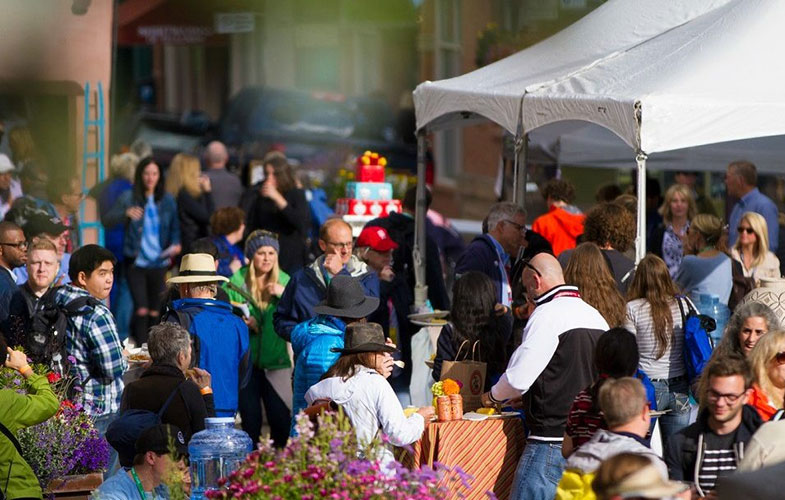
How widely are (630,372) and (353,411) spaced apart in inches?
49.5

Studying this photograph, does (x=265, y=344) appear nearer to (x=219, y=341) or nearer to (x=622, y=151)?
(x=219, y=341)

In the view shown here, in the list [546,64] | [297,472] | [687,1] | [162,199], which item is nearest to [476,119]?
[546,64]

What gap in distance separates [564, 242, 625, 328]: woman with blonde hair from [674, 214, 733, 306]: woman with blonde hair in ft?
5.71

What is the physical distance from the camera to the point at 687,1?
10469 millimetres

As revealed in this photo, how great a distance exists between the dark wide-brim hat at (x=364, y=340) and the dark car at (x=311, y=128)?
50.3 ft

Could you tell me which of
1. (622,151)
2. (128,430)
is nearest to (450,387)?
(128,430)

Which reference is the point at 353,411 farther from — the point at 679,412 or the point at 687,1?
the point at 687,1

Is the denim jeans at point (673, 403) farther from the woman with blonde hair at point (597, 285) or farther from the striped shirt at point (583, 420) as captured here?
the striped shirt at point (583, 420)

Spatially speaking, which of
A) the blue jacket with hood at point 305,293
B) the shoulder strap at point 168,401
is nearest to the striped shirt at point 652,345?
the blue jacket with hood at point 305,293

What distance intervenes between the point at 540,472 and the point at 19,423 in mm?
2504

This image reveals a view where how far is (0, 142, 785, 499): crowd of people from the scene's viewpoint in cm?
581

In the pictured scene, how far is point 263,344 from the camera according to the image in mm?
9734

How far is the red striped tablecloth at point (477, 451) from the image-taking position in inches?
288

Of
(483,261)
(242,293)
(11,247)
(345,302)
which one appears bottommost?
(242,293)
